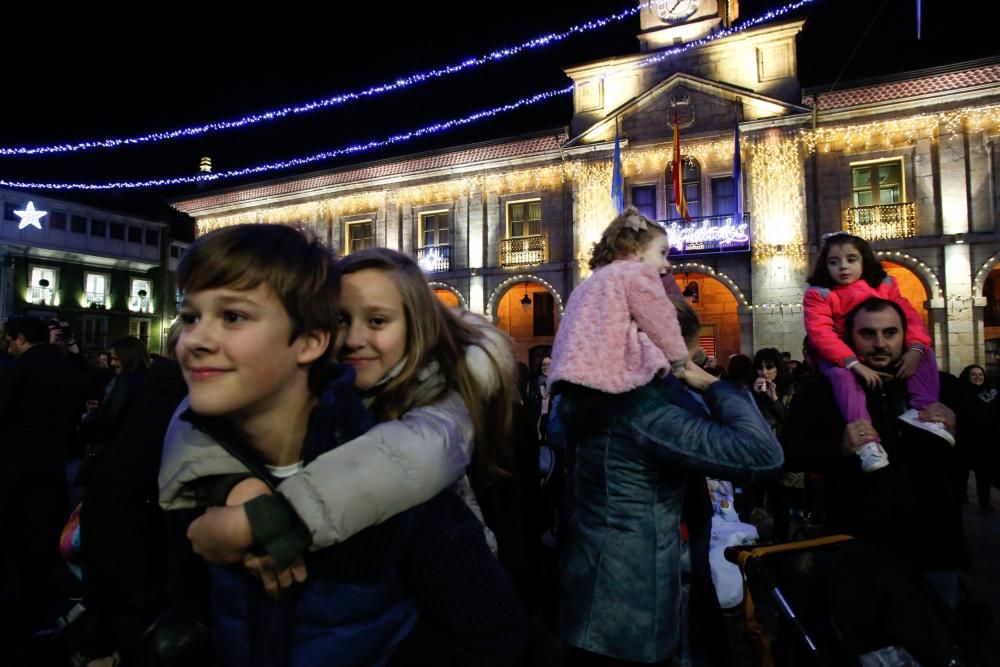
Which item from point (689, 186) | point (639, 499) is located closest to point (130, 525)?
point (639, 499)

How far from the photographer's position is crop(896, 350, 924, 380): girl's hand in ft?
8.36

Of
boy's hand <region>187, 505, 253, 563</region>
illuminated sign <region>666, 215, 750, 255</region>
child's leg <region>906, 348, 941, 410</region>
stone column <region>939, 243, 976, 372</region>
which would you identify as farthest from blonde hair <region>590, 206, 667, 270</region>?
stone column <region>939, 243, 976, 372</region>

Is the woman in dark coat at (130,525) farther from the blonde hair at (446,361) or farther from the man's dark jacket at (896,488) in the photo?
the man's dark jacket at (896,488)

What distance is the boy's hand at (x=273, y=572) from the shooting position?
3.56 feet

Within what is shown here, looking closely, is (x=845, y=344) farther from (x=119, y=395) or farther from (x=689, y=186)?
(x=689, y=186)

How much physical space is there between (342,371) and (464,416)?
0.36m

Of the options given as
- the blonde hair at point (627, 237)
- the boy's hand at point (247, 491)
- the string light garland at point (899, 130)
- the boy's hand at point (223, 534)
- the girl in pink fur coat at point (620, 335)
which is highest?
the string light garland at point (899, 130)

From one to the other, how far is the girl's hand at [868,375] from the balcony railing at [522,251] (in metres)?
17.1

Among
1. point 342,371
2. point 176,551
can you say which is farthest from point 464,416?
point 176,551

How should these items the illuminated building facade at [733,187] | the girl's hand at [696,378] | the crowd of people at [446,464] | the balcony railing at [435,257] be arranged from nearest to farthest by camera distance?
the crowd of people at [446,464] < the girl's hand at [696,378] < the illuminated building facade at [733,187] < the balcony railing at [435,257]

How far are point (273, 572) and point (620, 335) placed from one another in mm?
1337

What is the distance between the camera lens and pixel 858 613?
6.45ft

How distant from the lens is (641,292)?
201 cm

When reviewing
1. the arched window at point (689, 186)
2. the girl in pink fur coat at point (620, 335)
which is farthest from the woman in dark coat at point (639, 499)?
the arched window at point (689, 186)
